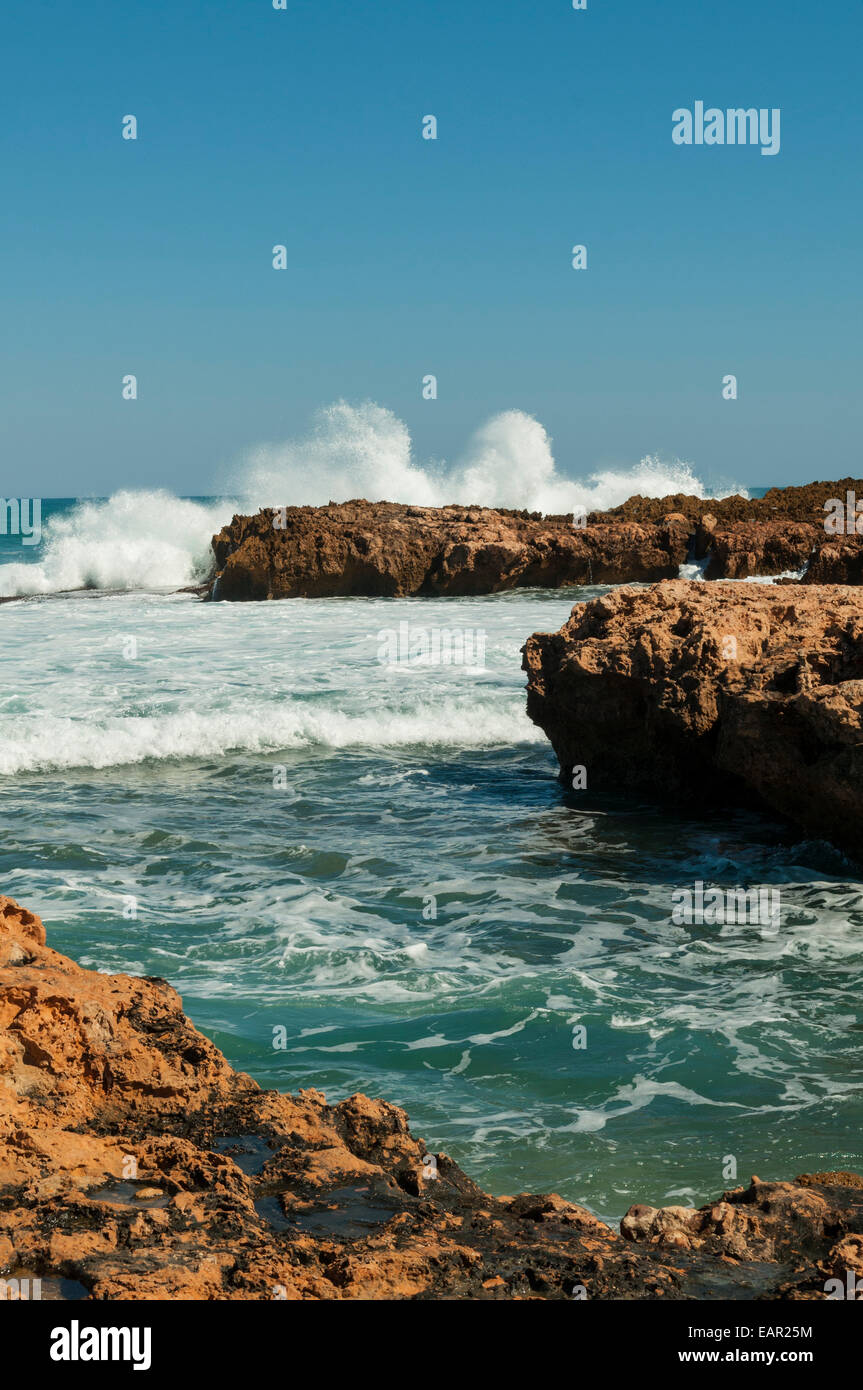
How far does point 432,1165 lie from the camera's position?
3.10 metres

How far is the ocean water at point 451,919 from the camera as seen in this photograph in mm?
4195

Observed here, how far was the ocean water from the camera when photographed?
165 inches

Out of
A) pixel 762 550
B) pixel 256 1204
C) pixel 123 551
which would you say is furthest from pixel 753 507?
pixel 256 1204

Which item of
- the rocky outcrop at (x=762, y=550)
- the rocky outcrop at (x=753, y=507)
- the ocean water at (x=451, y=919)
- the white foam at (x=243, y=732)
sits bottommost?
the ocean water at (x=451, y=919)

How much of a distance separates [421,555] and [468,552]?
42.4 inches

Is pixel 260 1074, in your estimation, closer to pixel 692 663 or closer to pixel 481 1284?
pixel 481 1284

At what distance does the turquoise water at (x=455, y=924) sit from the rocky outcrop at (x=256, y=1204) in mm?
699

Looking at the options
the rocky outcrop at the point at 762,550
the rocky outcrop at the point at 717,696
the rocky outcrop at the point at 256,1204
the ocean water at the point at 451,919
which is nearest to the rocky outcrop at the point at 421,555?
the rocky outcrop at the point at 762,550

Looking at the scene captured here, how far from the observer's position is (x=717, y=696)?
828 cm

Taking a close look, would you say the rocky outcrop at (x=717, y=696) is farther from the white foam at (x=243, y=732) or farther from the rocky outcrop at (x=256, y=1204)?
the rocky outcrop at (x=256, y=1204)

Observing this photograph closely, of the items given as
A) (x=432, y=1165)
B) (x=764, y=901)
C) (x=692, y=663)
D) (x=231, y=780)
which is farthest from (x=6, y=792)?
(x=432, y=1165)

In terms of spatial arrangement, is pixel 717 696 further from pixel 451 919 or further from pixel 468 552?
pixel 468 552

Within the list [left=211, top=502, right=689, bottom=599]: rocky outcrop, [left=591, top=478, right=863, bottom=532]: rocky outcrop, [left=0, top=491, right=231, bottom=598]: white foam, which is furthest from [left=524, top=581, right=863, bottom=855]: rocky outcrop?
[left=0, top=491, right=231, bottom=598]: white foam
